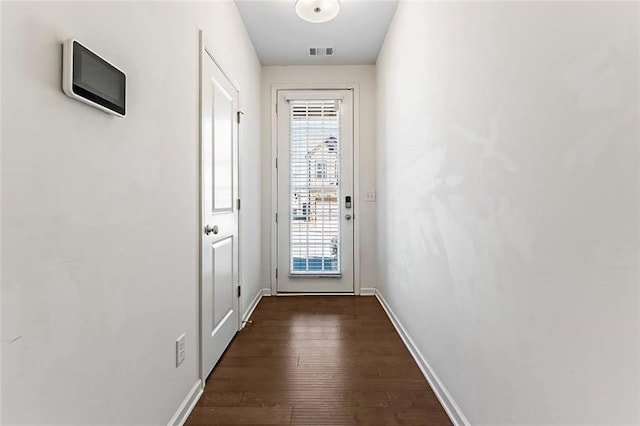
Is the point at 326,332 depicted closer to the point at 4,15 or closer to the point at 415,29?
the point at 415,29

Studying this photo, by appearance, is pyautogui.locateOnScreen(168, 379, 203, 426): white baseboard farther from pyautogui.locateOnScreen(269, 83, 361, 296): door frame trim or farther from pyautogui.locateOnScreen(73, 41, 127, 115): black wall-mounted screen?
pyautogui.locateOnScreen(269, 83, 361, 296): door frame trim

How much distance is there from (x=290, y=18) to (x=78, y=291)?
105 inches

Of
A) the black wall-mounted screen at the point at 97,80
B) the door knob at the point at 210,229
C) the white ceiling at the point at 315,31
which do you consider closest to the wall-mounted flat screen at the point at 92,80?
the black wall-mounted screen at the point at 97,80

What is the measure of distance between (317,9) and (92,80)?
2.00 metres

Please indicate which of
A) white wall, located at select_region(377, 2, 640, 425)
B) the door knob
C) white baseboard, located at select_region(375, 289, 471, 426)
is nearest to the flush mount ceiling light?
white wall, located at select_region(377, 2, 640, 425)

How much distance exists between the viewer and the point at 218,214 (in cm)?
214

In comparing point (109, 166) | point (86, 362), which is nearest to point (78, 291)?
point (86, 362)

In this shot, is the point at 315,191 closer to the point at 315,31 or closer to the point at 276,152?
the point at 276,152

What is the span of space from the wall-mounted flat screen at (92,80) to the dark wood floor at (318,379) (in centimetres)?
144

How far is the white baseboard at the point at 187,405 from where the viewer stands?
1494 mm

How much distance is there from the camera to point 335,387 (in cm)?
184

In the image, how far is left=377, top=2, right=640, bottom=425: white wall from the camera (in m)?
0.71

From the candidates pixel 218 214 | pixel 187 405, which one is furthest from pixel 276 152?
pixel 187 405

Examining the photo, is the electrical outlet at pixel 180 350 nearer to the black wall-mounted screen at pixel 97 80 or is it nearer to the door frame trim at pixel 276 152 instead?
the black wall-mounted screen at pixel 97 80
